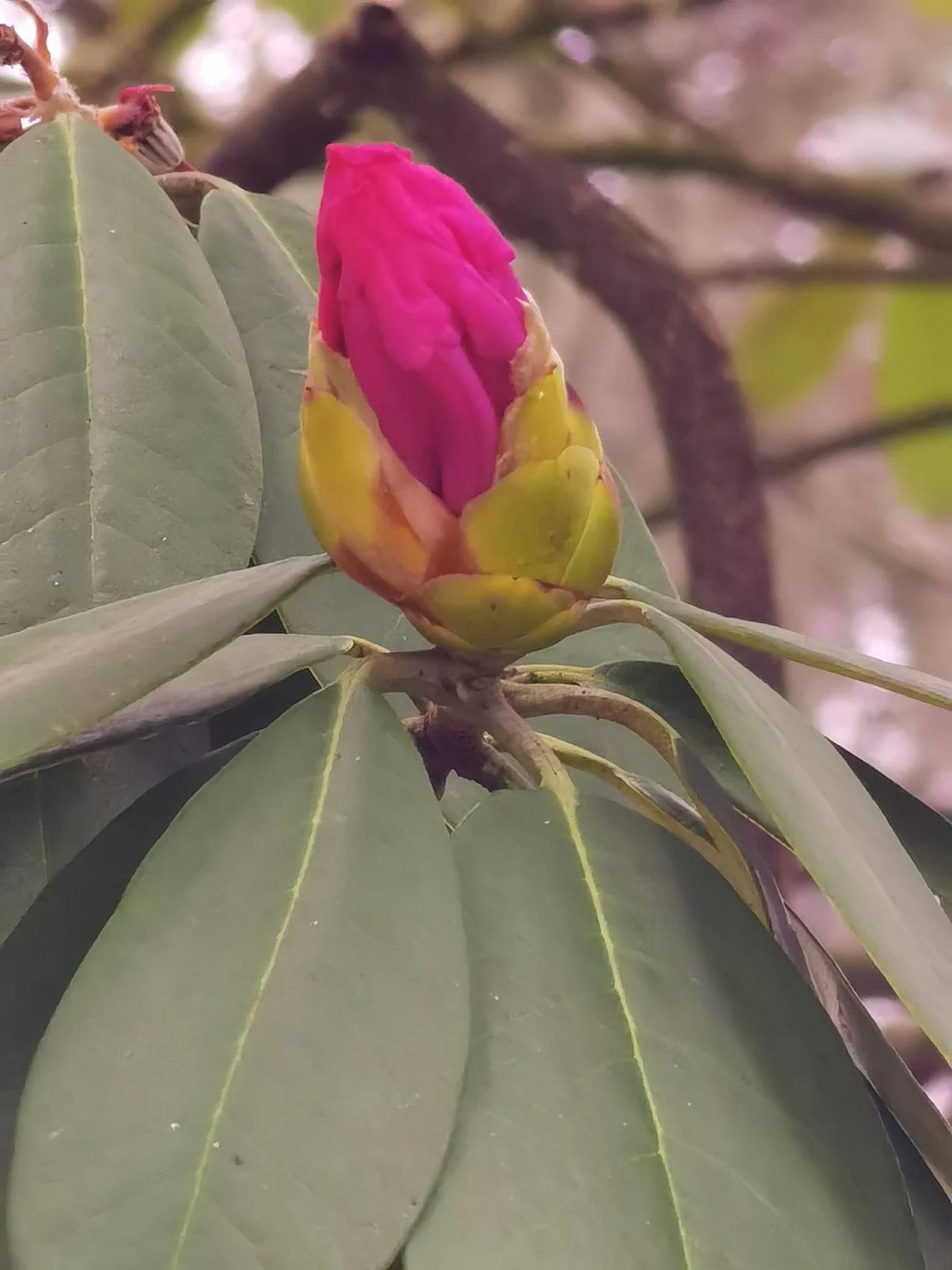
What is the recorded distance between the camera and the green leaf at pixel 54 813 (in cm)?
35

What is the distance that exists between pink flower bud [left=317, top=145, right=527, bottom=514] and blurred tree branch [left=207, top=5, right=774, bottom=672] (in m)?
0.71

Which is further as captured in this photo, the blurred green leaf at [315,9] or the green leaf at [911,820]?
the blurred green leaf at [315,9]

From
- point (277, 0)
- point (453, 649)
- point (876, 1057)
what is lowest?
point (876, 1057)

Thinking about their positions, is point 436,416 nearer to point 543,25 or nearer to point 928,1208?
point 928,1208

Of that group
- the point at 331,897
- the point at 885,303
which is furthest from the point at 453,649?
the point at 885,303

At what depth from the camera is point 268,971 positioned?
258 mm

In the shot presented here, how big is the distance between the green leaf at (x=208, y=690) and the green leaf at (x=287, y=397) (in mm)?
90

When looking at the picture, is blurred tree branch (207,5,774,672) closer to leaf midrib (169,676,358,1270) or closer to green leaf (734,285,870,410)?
green leaf (734,285,870,410)

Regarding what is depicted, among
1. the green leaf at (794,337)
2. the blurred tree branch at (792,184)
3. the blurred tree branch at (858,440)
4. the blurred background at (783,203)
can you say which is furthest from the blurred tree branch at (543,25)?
the blurred tree branch at (858,440)

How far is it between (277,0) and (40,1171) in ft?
4.64

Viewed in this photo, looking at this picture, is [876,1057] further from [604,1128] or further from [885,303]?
[885,303]

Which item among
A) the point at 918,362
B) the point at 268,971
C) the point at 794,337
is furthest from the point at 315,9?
the point at 268,971

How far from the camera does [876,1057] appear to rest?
12.6 inches

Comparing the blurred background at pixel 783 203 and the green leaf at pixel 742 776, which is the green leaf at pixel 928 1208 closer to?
the green leaf at pixel 742 776
